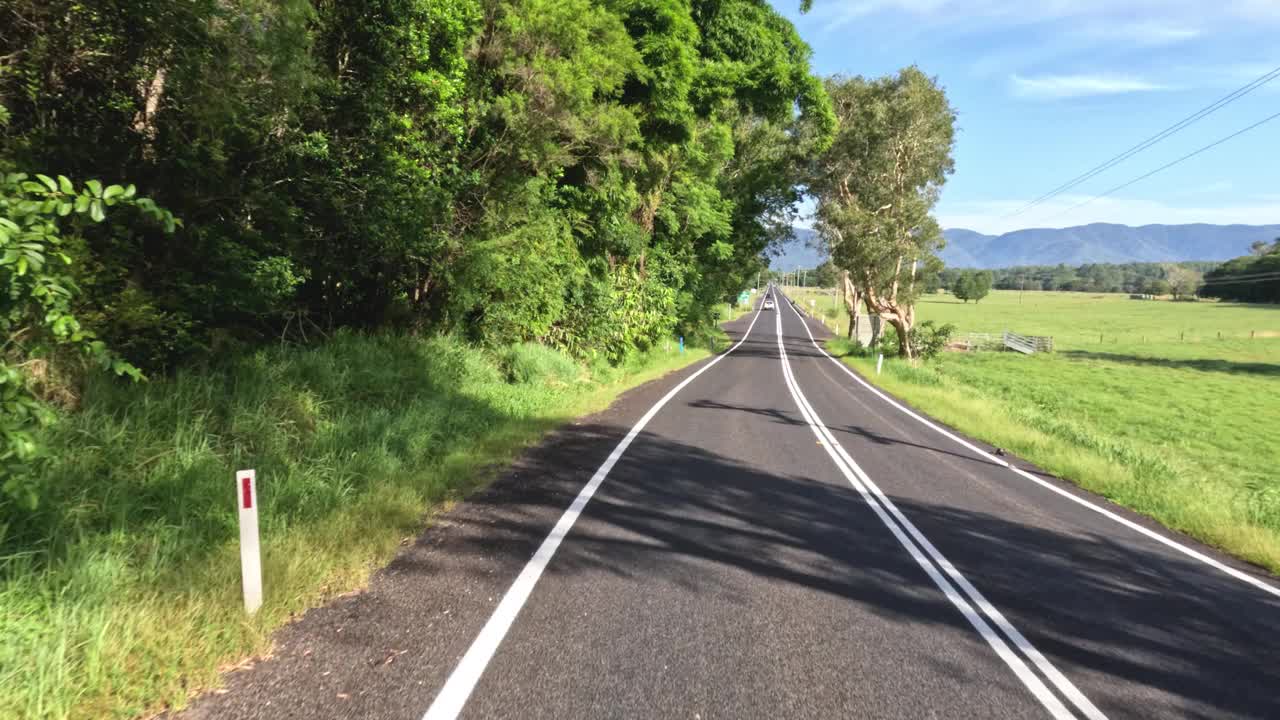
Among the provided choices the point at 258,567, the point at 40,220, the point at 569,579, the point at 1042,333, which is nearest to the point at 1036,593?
the point at 569,579

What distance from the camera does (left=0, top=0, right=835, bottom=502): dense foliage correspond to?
6.47 metres

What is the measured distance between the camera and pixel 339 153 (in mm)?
9523

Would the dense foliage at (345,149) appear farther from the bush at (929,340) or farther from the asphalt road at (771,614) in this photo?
the bush at (929,340)

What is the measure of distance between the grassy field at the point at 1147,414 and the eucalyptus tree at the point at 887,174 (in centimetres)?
502

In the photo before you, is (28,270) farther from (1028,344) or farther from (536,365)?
(1028,344)

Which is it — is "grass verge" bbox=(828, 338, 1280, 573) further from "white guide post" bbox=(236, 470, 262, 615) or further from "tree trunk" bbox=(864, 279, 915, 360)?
"white guide post" bbox=(236, 470, 262, 615)

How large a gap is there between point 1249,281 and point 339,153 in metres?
151

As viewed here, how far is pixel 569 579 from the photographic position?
4.64 metres

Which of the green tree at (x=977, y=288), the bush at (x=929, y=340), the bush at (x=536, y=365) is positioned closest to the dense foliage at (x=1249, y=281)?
the green tree at (x=977, y=288)

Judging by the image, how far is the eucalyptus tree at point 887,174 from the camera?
96.4ft

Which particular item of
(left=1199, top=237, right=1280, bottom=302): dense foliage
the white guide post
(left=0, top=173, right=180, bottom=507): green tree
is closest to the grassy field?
the white guide post

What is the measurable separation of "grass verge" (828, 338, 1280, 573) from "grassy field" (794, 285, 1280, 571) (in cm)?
4

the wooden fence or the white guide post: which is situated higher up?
the white guide post

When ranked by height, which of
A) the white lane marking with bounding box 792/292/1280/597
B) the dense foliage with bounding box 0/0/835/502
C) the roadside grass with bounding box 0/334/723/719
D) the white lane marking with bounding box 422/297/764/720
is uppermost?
the dense foliage with bounding box 0/0/835/502
